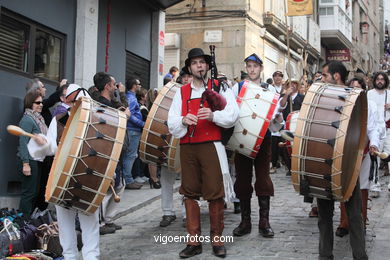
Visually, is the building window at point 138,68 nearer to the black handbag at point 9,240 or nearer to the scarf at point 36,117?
the scarf at point 36,117

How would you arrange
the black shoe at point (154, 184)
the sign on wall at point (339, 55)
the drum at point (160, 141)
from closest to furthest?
the drum at point (160, 141) < the black shoe at point (154, 184) < the sign on wall at point (339, 55)

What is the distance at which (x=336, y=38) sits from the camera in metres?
29.2

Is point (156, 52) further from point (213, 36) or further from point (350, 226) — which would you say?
point (350, 226)

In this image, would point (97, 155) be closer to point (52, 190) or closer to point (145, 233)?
point (52, 190)

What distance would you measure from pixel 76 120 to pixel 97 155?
51 cm

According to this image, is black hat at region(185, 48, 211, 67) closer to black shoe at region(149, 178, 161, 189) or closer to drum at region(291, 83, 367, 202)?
drum at region(291, 83, 367, 202)

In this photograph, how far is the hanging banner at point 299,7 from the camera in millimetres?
15516

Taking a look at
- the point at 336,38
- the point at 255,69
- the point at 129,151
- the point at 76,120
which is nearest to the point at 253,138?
the point at 255,69

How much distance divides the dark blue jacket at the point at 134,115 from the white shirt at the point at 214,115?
3.55 metres

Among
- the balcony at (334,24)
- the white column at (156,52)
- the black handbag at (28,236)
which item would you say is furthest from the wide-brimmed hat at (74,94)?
the balcony at (334,24)

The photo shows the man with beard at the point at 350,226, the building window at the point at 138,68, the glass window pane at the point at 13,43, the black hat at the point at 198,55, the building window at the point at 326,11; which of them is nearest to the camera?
the man with beard at the point at 350,226

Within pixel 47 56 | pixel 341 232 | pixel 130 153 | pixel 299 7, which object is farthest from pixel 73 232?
pixel 299 7

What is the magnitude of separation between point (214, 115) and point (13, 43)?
4.25 metres

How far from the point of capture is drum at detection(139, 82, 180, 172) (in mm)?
6227
